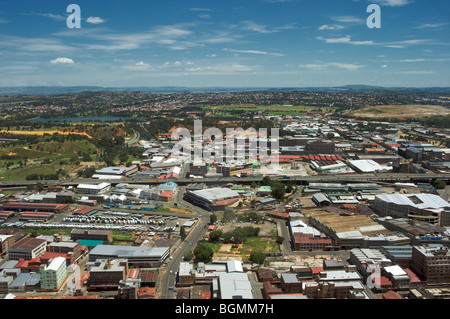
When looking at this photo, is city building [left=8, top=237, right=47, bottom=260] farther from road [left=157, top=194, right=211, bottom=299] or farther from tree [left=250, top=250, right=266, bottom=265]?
tree [left=250, top=250, right=266, bottom=265]

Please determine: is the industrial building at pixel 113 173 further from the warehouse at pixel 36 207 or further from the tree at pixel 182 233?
the tree at pixel 182 233

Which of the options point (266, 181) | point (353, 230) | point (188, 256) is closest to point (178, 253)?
point (188, 256)

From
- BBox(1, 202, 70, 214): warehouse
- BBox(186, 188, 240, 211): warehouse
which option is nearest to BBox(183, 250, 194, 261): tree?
BBox(186, 188, 240, 211): warehouse

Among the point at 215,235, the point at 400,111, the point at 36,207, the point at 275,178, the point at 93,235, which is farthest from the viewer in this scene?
the point at 400,111

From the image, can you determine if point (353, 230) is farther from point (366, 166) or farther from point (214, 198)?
point (366, 166)

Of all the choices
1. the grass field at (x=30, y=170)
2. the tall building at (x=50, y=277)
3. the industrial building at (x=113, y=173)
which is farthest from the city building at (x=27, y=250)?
the grass field at (x=30, y=170)

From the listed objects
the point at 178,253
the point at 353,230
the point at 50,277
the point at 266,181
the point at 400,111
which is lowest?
the point at 178,253
